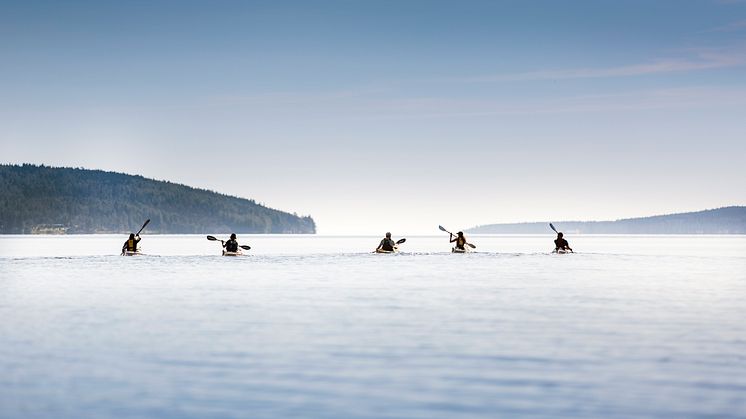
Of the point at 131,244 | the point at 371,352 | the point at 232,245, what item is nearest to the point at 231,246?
the point at 232,245

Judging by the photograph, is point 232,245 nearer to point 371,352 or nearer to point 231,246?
point 231,246

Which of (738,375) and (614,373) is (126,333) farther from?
(738,375)

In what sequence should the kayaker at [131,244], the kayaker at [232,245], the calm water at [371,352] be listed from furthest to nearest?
the kayaker at [232,245] < the kayaker at [131,244] < the calm water at [371,352]

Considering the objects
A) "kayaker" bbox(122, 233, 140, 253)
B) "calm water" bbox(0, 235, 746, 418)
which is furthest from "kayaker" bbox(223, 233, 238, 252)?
"calm water" bbox(0, 235, 746, 418)

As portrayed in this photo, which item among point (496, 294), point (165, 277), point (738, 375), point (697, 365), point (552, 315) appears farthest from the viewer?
point (165, 277)

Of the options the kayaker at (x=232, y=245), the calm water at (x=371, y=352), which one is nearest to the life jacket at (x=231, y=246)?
the kayaker at (x=232, y=245)

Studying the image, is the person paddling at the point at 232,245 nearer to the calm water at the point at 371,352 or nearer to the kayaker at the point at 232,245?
the kayaker at the point at 232,245

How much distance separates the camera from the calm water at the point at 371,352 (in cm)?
1476

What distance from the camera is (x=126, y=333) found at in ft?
78.3

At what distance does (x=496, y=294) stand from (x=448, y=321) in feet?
35.5

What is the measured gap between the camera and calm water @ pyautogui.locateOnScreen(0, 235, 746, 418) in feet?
48.4

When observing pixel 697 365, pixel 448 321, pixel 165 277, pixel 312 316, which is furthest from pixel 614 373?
pixel 165 277

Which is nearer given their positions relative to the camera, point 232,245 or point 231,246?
point 231,246

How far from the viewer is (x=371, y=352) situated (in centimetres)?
2039
